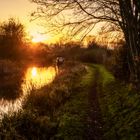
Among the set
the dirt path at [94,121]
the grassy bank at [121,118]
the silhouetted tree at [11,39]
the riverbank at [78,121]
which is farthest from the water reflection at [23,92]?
the silhouetted tree at [11,39]

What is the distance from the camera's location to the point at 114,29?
1645cm

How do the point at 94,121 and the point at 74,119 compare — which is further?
the point at 74,119

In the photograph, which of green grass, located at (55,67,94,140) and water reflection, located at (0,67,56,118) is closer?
green grass, located at (55,67,94,140)

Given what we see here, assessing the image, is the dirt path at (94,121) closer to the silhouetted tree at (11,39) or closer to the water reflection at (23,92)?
the water reflection at (23,92)

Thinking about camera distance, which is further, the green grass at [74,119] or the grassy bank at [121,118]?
the green grass at [74,119]

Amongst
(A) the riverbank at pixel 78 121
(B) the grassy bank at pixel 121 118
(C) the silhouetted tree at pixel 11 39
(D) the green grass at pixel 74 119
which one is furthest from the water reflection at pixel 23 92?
(C) the silhouetted tree at pixel 11 39

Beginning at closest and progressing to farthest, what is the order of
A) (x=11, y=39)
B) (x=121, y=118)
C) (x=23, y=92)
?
(x=121, y=118) → (x=23, y=92) → (x=11, y=39)

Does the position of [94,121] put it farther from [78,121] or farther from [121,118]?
[121,118]

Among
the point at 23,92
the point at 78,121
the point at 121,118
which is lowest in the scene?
the point at 23,92

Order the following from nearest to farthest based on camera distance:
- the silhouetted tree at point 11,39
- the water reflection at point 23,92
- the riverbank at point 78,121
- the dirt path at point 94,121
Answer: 1. the riverbank at point 78,121
2. the dirt path at point 94,121
3. the water reflection at point 23,92
4. the silhouetted tree at point 11,39

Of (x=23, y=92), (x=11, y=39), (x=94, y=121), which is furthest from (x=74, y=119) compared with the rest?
(x=11, y=39)

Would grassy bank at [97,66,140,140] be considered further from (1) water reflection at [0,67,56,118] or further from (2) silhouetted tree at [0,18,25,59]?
(2) silhouetted tree at [0,18,25,59]

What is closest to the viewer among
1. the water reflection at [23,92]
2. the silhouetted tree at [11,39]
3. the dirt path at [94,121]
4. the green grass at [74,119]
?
the dirt path at [94,121]

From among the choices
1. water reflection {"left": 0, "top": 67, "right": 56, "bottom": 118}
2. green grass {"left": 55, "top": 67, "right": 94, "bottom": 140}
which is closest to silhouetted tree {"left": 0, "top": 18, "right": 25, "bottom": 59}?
water reflection {"left": 0, "top": 67, "right": 56, "bottom": 118}
